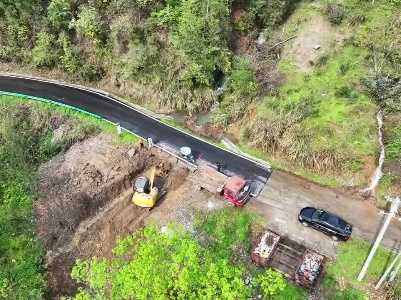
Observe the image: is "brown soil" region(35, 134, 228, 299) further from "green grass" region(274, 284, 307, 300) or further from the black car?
"green grass" region(274, 284, 307, 300)

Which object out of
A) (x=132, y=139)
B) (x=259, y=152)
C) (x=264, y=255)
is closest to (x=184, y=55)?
(x=132, y=139)

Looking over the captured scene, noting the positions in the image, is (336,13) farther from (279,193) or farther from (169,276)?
(169,276)

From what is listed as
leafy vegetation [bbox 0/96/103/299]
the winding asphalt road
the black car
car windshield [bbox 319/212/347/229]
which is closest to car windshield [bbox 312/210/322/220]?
the black car

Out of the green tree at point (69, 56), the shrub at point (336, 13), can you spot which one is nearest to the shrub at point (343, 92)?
the shrub at point (336, 13)

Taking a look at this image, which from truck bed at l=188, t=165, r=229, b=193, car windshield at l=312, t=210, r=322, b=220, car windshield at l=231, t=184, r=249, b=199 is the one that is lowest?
truck bed at l=188, t=165, r=229, b=193

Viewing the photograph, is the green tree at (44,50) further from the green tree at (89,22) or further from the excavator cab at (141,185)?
the excavator cab at (141,185)

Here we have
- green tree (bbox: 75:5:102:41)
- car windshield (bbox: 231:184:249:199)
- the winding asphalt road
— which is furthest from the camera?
green tree (bbox: 75:5:102:41)
